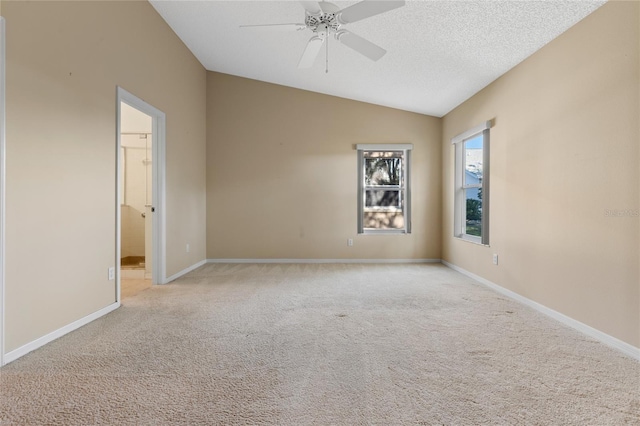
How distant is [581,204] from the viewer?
2.53 metres

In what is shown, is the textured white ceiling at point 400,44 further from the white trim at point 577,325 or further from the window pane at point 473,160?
the white trim at point 577,325

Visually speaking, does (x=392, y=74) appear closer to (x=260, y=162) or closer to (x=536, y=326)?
(x=260, y=162)

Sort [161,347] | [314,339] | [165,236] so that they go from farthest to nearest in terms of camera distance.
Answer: [165,236] → [314,339] → [161,347]

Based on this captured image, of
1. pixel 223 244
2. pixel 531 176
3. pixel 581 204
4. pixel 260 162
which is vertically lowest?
pixel 223 244

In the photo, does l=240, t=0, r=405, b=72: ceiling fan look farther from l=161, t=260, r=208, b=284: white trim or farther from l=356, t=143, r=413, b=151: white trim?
l=161, t=260, r=208, b=284: white trim

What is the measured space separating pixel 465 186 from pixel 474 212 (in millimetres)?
428

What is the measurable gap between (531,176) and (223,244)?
4.47m

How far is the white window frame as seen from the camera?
4.00 m

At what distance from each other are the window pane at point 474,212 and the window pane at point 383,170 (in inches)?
48.7

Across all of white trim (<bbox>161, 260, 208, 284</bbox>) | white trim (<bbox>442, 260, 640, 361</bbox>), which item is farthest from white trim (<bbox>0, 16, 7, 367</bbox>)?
white trim (<bbox>442, 260, 640, 361</bbox>)

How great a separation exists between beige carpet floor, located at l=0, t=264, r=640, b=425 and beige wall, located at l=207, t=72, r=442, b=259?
2316 mm

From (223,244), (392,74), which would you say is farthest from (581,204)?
(223,244)

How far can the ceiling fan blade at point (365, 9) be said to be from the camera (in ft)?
7.11

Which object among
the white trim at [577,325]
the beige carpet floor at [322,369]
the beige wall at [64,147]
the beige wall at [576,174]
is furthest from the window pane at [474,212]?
the beige wall at [64,147]
